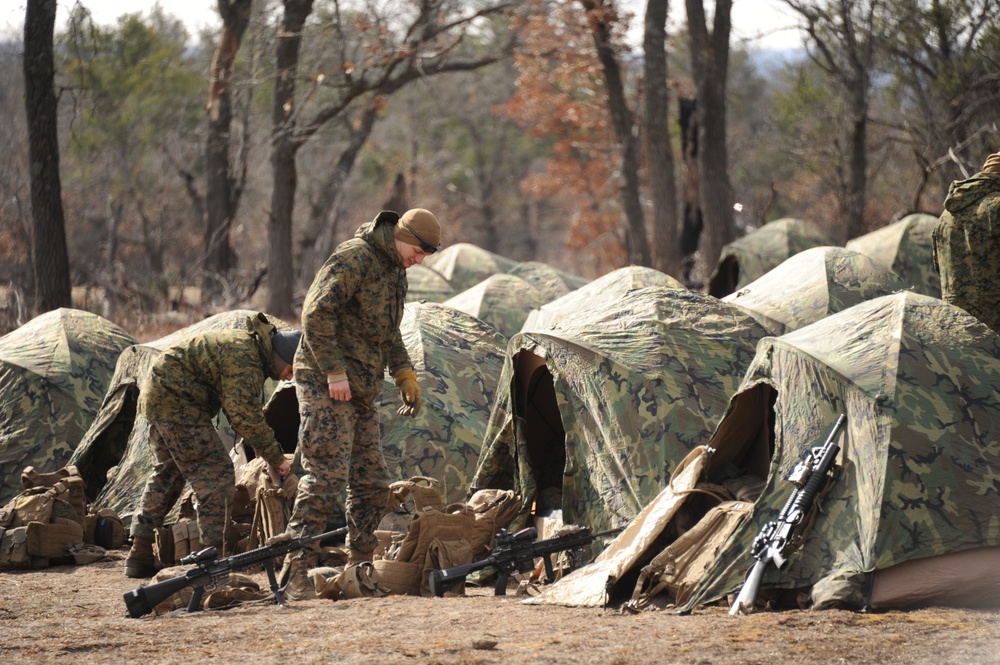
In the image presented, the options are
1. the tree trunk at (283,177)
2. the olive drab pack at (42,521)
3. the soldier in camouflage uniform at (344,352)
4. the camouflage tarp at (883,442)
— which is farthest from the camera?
the tree trunk at (283,177)

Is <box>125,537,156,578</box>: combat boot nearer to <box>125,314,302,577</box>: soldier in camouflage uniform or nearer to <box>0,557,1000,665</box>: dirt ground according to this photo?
<box>125,314,302,577</box>: soldier in camouflage uniform

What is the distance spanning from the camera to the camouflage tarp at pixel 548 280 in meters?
14.0

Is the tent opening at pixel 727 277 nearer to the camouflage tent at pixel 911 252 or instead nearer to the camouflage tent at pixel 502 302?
the camouflage tent at pixel 911 252

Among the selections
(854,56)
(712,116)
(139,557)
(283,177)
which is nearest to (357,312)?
(139,557)

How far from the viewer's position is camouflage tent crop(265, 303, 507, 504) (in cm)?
800

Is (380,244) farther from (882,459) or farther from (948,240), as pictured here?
(948,240)

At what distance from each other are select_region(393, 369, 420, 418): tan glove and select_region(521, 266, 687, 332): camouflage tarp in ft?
13.3

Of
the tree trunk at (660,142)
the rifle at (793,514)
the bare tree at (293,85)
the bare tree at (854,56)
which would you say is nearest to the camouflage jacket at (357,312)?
the rifle at (793,514)

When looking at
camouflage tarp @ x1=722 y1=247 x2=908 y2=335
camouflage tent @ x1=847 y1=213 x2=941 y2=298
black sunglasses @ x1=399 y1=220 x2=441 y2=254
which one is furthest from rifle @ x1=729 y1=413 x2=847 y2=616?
camouflage tent @ x1=847 y1=213 x2=941 y2=298

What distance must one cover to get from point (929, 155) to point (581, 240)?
15559 millimetres

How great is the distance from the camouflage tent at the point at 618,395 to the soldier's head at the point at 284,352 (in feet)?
4.85

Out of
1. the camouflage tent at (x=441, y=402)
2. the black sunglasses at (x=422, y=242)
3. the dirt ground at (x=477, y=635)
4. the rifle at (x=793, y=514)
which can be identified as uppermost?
the black sunglasses at (x=422, y=242)

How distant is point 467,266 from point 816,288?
8358 mm

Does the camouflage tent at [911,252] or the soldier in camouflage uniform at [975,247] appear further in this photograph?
the camouflage tent at [911,252]
